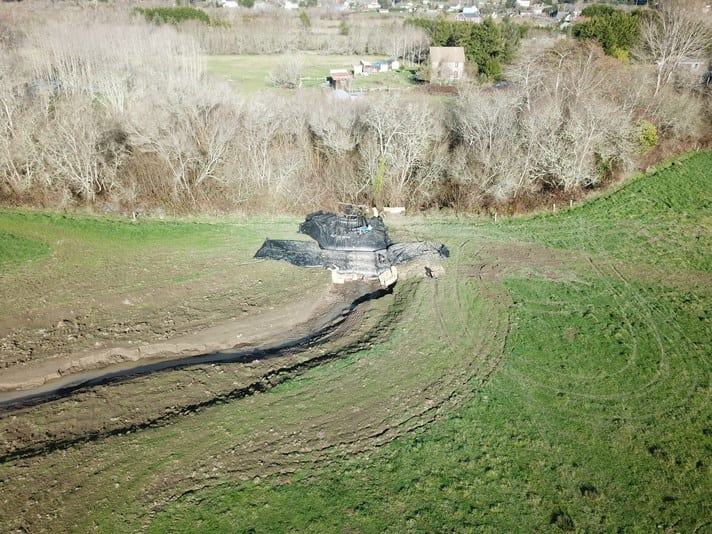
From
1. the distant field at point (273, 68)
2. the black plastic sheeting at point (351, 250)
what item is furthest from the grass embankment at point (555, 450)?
the distant field at point (273, 68)

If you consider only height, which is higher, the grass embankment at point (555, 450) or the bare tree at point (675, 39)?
the bare tree at point (675, 39)

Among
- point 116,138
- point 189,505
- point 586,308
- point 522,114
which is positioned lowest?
point 189,505

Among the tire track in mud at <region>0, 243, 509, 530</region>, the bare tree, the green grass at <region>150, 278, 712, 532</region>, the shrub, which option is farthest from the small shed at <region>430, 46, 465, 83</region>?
the green grass at <region>150, 278, 712, 532</region>

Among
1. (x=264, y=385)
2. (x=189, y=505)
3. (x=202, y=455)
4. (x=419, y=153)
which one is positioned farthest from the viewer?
(x=419, y=153)

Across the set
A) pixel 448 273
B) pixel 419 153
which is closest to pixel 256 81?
pixel 419 153

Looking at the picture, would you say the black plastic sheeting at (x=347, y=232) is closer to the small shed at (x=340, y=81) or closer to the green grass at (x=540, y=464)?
the green grass at (x=540, y=464)

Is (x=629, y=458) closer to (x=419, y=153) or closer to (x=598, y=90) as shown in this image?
(x=419, y=153)

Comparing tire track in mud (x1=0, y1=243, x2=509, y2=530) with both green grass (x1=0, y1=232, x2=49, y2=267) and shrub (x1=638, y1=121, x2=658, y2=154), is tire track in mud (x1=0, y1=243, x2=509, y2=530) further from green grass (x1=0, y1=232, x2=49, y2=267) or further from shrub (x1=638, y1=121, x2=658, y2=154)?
shrub (x1=638, y1=121, x2=658, y2=154)
